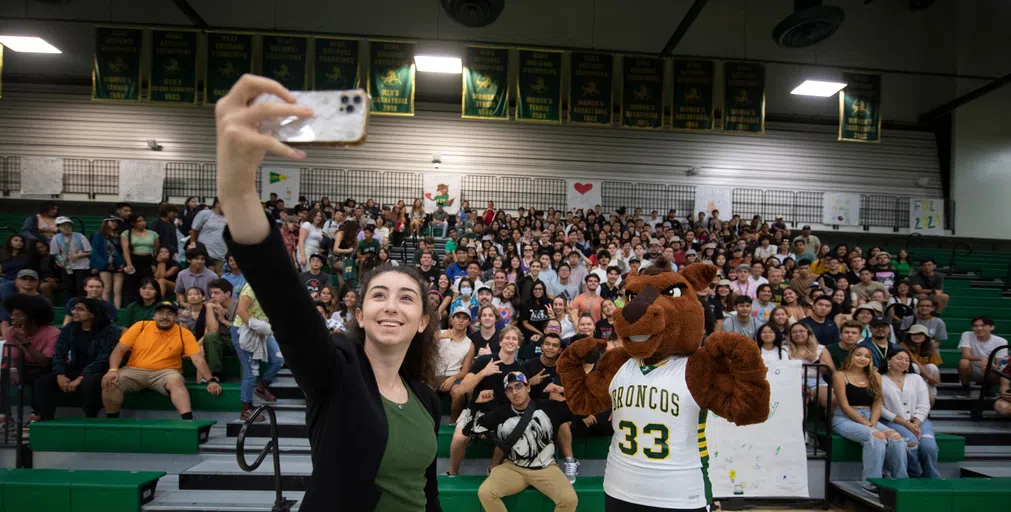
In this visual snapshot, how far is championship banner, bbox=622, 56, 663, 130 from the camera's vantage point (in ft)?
44.7

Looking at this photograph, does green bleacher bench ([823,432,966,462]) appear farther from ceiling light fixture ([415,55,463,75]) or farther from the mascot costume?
ceiling light fixture ([415,55,463,75])

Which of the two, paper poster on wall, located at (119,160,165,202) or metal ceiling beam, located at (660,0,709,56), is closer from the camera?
metal ceiling beam, located at (660,0,709,56)

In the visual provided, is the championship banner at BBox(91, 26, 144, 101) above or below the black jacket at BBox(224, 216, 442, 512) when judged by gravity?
above

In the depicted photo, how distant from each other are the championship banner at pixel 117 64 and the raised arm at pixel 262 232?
14065mm

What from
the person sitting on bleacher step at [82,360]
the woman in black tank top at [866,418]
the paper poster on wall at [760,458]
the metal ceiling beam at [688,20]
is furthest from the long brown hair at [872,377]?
the metal ceiling beam at [688,20]

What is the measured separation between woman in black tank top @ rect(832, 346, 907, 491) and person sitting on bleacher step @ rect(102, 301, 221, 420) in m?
6.50

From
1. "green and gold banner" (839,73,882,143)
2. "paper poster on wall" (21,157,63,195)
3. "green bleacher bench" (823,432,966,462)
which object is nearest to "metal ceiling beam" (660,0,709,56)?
"green and gold banner" (839,73,882,143)

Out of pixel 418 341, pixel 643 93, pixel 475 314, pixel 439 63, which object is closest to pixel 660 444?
pixel 418 341

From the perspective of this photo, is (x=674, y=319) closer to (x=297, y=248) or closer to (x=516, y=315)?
(x=516, y=315)

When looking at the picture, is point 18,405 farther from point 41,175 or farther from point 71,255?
point 41,175

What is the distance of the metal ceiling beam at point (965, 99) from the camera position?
1593cm

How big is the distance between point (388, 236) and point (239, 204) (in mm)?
10952

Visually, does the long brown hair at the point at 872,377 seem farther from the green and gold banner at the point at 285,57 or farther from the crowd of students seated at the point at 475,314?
the green and gold banner at the point at 285,57

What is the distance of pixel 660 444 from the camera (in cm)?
271
